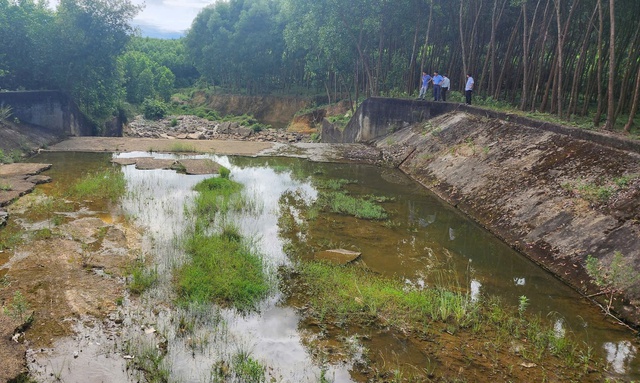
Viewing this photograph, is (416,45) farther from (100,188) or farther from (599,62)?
(100,188)

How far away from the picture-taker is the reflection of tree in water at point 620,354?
19.2 ft

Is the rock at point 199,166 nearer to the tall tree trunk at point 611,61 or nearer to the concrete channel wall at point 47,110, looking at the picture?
the concrete channel wall at point 47,110

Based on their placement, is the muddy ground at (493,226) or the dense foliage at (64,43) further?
the dense foliage at (64,43)

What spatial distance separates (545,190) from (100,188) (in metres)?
11.9

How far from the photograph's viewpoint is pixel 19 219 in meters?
10.2

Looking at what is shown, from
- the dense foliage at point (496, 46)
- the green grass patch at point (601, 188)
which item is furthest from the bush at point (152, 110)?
the green grass patch at point (601, 188)

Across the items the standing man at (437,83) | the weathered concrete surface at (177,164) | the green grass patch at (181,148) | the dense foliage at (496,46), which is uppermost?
the dense foliage at (496,46)

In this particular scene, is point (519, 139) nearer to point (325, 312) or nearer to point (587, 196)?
point (587, 196)

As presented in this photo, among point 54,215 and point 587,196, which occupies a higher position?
point 587,196

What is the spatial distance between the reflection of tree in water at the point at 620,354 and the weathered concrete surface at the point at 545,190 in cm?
71

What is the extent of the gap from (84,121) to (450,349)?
2453 cm

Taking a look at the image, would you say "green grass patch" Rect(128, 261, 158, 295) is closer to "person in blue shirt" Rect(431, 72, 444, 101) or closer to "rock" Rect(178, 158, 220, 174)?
"rock" Rect(178, 158, 220, 174)

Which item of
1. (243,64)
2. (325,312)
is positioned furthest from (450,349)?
(243,64)

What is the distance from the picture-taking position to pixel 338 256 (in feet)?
29.7
